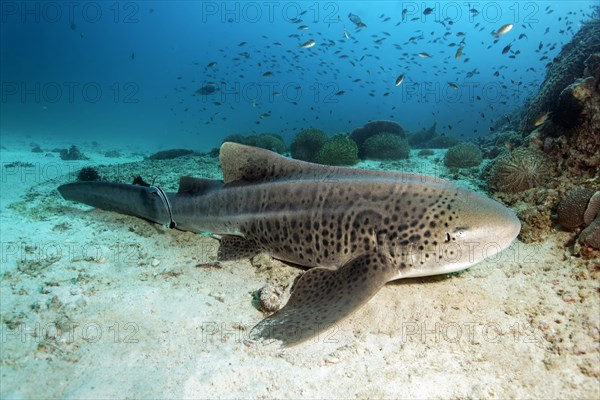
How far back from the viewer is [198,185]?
540 cm

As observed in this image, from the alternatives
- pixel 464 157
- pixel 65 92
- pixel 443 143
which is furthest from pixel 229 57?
pixel 464 157

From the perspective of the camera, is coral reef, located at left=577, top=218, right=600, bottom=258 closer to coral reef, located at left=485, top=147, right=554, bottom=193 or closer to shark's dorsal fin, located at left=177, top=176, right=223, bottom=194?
coral reef, located at left=485, top=147, right=554, bottom=193

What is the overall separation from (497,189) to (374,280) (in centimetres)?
465

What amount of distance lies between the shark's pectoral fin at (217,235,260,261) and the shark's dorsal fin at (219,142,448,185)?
904 mm

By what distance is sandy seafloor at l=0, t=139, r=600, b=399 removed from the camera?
2.53 metres

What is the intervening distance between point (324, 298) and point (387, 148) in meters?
11.9

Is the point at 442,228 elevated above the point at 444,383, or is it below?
above

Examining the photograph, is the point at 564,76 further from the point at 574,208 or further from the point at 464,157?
the point at 574,208

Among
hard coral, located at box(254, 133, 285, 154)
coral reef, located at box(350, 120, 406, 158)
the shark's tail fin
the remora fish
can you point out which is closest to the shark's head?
the remora fish

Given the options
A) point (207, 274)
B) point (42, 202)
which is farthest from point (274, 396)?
point (42, 202)

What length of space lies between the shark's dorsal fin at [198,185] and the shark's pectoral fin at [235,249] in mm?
928

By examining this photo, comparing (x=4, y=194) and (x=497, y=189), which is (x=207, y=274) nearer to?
(x=497, y=189)

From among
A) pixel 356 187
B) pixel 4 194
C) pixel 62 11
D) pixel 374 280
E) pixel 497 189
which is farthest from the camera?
pixel 62 11

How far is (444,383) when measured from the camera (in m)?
2.55
